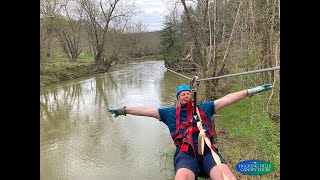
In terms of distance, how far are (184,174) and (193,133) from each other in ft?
1.63

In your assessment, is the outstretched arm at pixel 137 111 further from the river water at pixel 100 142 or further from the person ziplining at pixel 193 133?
the river water at pixel 100 142

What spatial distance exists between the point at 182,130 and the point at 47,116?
30.1 ft

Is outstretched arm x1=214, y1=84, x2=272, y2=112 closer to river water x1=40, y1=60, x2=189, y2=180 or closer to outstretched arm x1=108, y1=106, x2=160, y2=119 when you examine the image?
outstretched arm x1=108, y1=106, x2=160, y2=119

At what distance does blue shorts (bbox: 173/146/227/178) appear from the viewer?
2.77m

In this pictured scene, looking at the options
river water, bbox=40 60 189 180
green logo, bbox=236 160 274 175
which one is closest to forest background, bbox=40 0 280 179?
river water, bbox=40 60 189 180

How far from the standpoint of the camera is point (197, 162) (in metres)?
2.89

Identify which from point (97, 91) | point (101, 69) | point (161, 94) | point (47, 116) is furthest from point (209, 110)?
point (101, 69)

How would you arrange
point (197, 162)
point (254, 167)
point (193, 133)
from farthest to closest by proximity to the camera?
point (193, 133) < point (197, 162) < point (254, 167)

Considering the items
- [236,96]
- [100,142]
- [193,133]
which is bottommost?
[100,142]

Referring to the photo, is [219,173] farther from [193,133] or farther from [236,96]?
[236,96]

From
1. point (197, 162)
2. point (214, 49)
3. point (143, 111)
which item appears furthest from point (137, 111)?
point (214, 49)

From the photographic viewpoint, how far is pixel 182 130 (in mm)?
3066
